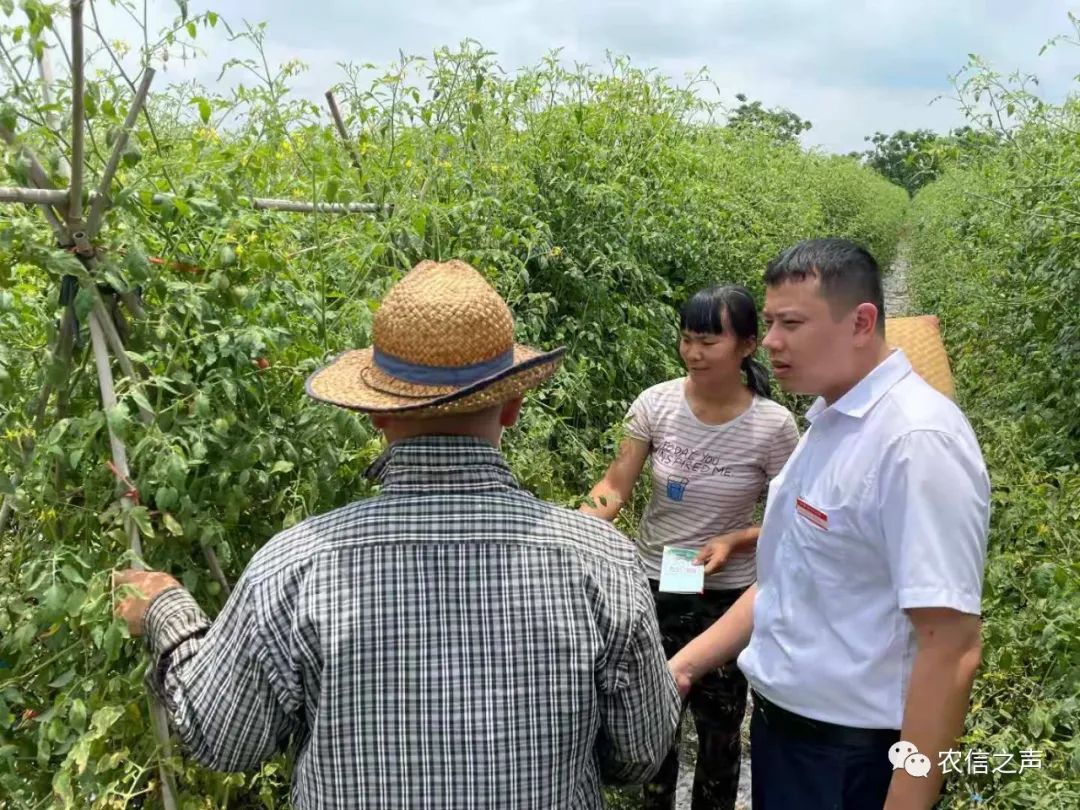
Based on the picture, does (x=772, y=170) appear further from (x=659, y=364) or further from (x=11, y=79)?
(x=11, y=79)

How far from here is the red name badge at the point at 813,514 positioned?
154 cm

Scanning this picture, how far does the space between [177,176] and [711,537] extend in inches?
61.3

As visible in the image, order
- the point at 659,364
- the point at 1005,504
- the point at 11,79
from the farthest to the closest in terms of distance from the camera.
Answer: the point at 659,364, the point at 1005,504, the point at 11,79

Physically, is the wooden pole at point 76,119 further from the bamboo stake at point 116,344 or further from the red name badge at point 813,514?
the red name badge at point 813,514

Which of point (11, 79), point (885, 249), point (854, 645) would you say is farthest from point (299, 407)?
point (885, 249)

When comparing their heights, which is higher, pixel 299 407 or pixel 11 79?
pixel 11 79

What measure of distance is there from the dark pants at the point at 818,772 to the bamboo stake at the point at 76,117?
57.8 inches

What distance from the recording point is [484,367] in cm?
121

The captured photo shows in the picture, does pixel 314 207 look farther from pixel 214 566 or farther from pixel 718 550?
pixel 718 550

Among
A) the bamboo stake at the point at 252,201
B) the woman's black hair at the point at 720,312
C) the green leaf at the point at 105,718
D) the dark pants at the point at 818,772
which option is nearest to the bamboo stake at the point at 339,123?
the bamboo stake at the point at 252,201

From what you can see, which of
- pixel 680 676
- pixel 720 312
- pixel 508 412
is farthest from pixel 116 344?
pixel 720 312

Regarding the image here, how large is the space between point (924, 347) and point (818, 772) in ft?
3.74

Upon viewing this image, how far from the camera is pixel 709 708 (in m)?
2.45

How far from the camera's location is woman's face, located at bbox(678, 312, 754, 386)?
2400 millimetres
